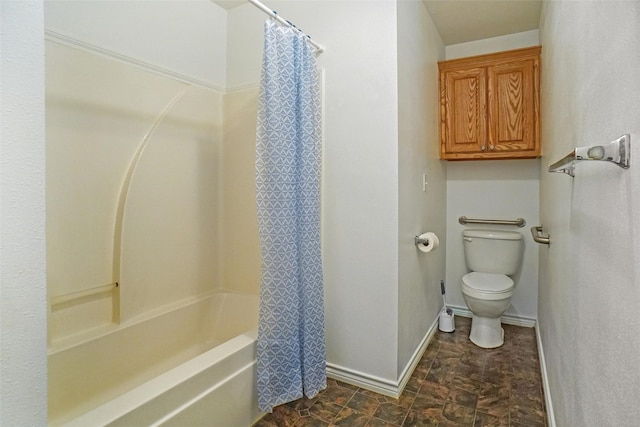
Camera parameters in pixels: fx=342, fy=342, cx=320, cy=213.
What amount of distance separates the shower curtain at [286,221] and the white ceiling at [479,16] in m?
0.87

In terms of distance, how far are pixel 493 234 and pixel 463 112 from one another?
104 cm

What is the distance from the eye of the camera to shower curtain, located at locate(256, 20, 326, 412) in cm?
167

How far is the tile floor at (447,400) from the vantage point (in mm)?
1690

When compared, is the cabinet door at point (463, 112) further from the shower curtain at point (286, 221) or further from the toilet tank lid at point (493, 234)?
the shower curtain at point (286, 221)

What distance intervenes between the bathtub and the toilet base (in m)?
1.64

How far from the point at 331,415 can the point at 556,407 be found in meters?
1.01

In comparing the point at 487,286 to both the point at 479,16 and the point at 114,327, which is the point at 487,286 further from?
the point at 114,327

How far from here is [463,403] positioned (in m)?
1.83

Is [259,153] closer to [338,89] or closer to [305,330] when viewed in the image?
[338,89]

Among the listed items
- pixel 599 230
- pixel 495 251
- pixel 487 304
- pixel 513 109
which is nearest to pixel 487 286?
pixel 487 304

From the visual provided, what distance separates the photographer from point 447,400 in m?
1.85

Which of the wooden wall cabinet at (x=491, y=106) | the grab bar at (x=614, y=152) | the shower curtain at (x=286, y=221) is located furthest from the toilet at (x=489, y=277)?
the grab bar at (x=614, y=152)

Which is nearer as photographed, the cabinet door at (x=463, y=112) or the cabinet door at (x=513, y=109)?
the cabinet door at (x=513, y=109)

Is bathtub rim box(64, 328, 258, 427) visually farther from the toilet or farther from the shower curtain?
the toilet
